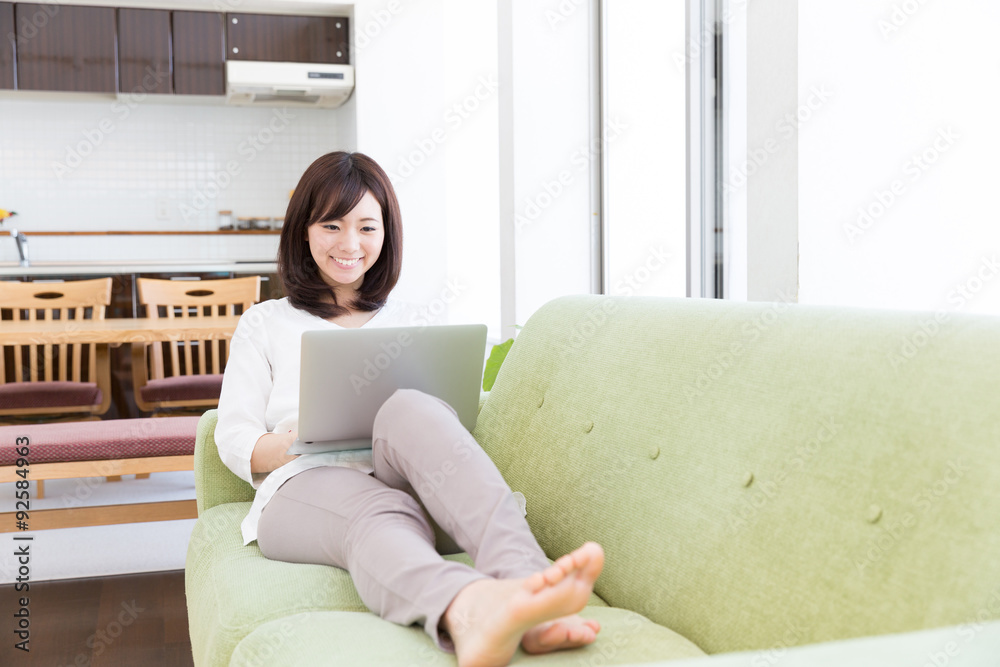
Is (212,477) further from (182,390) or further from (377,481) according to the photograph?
(182,390)

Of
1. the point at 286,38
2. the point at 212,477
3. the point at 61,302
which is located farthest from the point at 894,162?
the point at 286,38

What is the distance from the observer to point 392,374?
1435mm

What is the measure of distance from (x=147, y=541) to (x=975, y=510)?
2.82 meters

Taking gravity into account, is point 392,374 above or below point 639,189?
below

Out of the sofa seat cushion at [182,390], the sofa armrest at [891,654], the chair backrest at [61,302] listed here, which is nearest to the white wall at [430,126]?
the sofa seat cushion at [182,390]

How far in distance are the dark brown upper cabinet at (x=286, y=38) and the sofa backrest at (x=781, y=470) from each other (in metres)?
4.58

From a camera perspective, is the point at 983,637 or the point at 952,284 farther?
the point at 952,284

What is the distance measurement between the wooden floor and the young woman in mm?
728

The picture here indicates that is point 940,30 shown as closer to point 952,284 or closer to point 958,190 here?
point 958,190

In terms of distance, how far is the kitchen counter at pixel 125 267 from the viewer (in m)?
4.87

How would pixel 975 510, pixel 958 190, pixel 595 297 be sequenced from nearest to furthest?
pixel 975 510, pixel 595 297, pixel 958 190

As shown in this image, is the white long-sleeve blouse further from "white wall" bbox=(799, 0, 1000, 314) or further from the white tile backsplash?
the white tile backsplash

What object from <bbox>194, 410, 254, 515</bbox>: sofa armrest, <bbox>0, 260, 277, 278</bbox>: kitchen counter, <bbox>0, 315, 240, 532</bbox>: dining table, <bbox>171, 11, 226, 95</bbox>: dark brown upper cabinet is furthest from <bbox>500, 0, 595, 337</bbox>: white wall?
<bbox>171, 11, 226, 95</bbox>: dark brown upper cabinet

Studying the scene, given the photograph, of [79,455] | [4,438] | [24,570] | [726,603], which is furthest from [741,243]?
[24,570]
